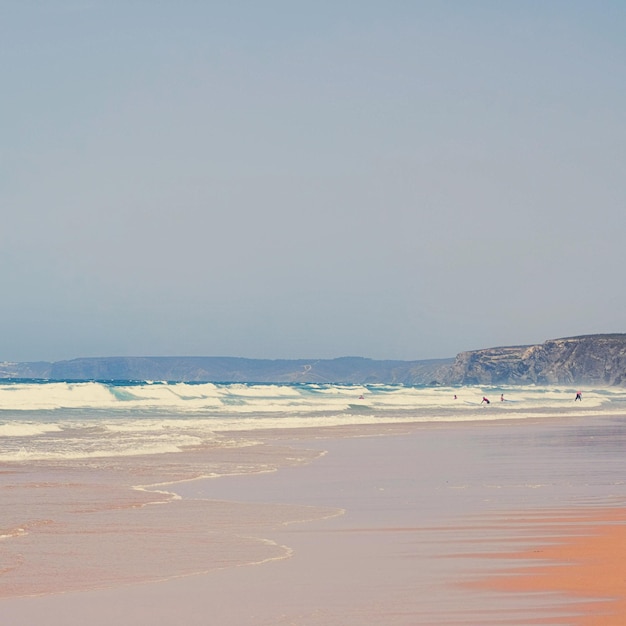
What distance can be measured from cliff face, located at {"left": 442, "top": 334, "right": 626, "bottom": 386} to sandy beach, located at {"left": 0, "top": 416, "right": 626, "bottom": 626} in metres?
137

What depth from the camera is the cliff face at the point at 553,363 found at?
150 m

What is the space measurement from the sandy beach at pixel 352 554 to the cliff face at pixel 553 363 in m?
137

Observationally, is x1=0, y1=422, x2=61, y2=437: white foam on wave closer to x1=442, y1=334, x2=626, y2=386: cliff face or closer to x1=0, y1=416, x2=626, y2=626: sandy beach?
x1=0, y1=416, x2=626, y2=626: sandy beach

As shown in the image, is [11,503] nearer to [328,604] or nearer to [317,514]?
[317,514]

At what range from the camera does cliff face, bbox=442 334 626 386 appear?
150 metres

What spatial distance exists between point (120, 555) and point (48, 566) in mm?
671

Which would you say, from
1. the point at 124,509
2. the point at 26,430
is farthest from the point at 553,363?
the point at 124,509

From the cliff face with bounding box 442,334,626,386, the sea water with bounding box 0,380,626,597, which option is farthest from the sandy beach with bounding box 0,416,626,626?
the cliff face with bounding box 442,334,626,386

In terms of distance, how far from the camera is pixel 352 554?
8.31 meters

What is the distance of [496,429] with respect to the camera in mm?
31219

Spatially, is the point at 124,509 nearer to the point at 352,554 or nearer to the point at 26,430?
the point at 352,554

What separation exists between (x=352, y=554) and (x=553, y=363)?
152886 millimetres

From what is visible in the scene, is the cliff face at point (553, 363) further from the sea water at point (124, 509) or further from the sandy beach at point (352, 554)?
the sandy beach at point (352, 554)

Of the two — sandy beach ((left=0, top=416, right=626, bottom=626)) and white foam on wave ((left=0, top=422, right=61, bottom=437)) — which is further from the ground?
sandy beach ((left=0, top=416, right=626, bottom=626))
